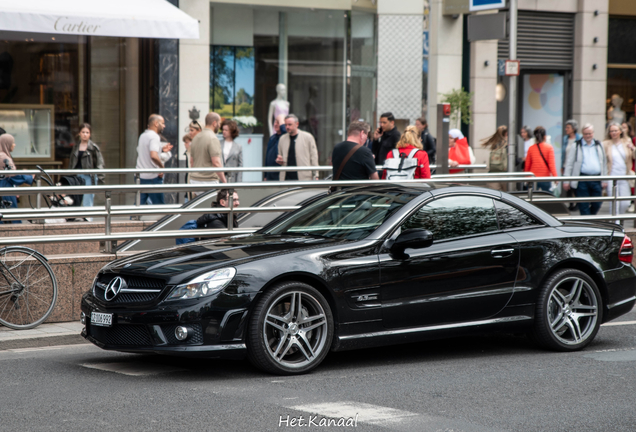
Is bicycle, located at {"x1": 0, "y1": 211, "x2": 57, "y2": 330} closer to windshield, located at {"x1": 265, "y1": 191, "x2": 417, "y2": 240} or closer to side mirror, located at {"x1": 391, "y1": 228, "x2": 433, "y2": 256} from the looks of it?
windshield, located at {"x1": 265, "y1": 191, "x2": 417, "y2": 240}

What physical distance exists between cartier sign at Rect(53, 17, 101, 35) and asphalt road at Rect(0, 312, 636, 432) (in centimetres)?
735

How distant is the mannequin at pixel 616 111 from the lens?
80.5ft

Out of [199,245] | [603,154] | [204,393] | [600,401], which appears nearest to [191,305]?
[204,393]

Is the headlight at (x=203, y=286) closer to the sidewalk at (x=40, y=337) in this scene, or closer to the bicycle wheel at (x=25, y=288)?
the sidewalk at (x=40, y=337)

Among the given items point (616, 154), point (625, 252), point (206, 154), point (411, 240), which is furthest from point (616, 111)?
point (411, 240)

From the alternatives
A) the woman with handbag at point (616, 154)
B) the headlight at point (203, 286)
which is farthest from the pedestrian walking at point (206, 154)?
the woman with handbag at point (616, 154)

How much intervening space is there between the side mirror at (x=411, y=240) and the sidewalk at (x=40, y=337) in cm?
306

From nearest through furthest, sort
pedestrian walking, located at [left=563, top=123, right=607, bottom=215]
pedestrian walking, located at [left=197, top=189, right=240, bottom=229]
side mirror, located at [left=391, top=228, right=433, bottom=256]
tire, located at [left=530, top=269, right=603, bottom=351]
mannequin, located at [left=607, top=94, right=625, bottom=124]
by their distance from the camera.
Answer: side mirror, located at [left=391, top=228, right=433, bottom=256] → tire, located at [left=530, top=269, right=603, bottom=351] → pedestrian walking, located at [left=197, top=189, right=240, bottom=229] → pedestrian walking, located at [left=563, top=123, right=607, bottom=215] → mannequin, located at [left=607, top=94, right=625, bottom=124]

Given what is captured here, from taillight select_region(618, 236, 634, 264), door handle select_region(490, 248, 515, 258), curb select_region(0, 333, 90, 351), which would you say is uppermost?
door handle select_region(490, 248, 515, 258)

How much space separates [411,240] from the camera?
6746 millimetres

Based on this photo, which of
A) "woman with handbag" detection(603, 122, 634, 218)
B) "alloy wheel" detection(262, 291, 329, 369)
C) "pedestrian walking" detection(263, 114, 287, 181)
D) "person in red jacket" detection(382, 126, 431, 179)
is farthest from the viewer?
"woman with handbag" detection(603, 122, 634, 218)

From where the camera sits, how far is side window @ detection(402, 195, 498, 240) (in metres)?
7.08

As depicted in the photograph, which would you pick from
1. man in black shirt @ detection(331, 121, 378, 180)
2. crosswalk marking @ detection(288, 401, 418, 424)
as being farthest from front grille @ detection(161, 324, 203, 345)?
man in black shirt @ detection(331, 121, 378, 180)

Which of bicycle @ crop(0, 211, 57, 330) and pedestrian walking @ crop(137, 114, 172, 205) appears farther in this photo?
pedestrian walking @ crop(137, 114, 172, 205)
